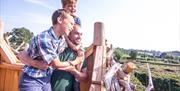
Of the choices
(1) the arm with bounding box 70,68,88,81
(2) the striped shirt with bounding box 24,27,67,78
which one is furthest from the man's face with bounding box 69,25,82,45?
(1) the arm with bounding box 70,68,88,81

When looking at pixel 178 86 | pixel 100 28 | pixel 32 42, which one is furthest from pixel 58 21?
pixel 178 86

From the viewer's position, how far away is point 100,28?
272 cm

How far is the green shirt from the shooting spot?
8.65ft

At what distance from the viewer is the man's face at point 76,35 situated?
8.76 ft

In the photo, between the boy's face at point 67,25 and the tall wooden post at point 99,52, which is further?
the tall wooden post at point 99,52

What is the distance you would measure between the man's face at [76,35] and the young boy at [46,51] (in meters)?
0.14

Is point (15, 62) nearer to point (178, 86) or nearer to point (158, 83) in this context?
point (178, 86)

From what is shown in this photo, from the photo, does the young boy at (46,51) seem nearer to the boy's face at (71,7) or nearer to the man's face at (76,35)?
the man's face at (76,35)

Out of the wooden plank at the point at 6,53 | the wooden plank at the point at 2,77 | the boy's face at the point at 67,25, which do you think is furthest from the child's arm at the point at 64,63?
the wooden plank at the point at 2,77

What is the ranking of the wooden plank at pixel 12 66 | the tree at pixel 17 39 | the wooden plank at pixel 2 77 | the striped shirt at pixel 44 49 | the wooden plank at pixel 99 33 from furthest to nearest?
the tree at pixel 17 39 → the wooden plank at pixel 2 77 → the wooden plank at pixel 12 66 → the wooden plank at pixel 99 33 → the striped shirt at pixel 44 49

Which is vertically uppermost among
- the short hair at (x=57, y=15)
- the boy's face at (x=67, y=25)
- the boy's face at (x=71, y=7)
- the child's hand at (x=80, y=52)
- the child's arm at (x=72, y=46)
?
the boy's face at (x=71, y=7)

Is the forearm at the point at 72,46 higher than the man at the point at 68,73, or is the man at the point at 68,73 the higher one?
the forearm at the point at 72,46

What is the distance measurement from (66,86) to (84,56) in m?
0.30

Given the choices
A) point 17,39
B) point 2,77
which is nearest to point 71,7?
point 2,77
